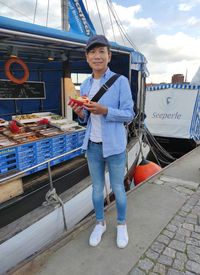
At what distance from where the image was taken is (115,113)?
190cm

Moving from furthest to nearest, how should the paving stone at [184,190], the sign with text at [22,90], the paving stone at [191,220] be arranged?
the sign with text at [22,90]
the paving stone at [184,190]
the paving stone at [191,220]

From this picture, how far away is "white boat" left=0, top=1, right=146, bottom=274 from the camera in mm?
2383

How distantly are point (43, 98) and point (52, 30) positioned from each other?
3159 mm

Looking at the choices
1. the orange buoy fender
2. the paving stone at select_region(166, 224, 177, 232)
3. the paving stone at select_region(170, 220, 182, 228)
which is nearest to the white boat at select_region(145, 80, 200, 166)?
the orange buoy fender

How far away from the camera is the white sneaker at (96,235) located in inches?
93.0

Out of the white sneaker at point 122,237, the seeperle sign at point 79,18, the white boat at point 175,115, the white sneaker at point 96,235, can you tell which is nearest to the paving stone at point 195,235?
the white sneaker at point 122,237

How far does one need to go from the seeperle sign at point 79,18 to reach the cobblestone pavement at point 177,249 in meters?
4.72

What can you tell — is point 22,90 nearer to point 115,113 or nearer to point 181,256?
point 115,113

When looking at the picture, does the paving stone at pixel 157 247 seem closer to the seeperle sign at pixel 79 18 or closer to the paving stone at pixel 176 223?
the paving stone at pixel 176 223

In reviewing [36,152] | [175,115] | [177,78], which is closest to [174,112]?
[175,115]

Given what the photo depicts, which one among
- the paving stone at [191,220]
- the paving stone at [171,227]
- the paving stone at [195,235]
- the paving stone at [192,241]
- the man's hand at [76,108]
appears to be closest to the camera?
the man's hand at [76,108]

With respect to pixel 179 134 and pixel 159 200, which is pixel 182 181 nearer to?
pixel 159 200

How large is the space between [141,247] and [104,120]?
1.47m

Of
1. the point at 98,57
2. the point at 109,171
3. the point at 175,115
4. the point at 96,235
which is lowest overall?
the point at 96,235
